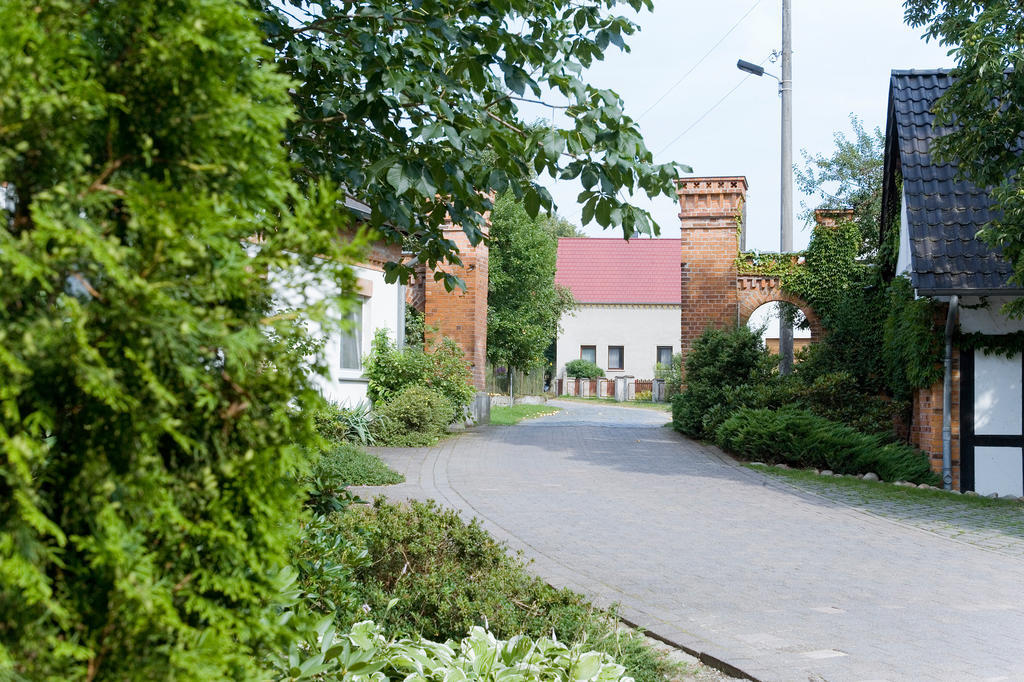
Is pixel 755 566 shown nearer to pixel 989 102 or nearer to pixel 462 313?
pixel 989 102

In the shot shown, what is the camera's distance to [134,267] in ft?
5.57

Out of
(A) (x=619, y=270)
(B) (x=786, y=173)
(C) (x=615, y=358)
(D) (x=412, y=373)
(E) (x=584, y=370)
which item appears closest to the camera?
(D) (x=412, y=373)

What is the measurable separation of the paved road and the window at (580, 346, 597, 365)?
117 feet

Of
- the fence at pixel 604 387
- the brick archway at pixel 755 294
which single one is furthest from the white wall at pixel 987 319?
the fence at pixel 604 387

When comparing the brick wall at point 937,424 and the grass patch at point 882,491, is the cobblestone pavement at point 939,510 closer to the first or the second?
the grass patch at point 882,491

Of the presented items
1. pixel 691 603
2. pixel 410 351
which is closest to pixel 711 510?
pixel 691 603

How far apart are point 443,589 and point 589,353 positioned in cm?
4568

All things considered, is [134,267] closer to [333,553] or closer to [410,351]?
[333,553]

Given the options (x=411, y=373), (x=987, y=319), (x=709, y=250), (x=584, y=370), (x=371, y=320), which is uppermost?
(x=709, y=250)

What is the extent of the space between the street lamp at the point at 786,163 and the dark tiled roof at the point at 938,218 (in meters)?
5.20

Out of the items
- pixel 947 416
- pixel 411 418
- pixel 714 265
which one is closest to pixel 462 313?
pixel 411 418

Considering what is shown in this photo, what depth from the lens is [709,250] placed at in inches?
864

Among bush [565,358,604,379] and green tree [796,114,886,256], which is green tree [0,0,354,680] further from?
bush [565,358,604,379]

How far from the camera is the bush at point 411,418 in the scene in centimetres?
1579
